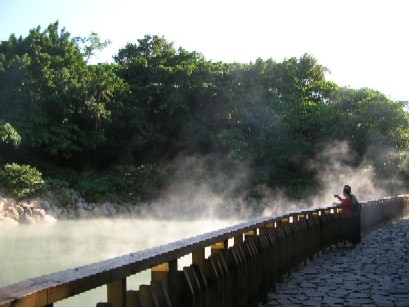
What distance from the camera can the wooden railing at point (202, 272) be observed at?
2.55m

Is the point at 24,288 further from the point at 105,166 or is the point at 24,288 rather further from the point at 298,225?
the point at 105,166

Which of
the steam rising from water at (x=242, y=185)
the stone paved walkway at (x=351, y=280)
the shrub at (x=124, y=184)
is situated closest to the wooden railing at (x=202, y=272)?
the stone paved walkway at (x=351, y=280)

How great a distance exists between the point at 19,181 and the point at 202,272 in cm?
2827

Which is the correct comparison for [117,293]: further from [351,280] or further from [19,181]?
[19,181]

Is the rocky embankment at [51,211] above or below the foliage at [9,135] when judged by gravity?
below

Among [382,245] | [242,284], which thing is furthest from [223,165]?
[242,284]

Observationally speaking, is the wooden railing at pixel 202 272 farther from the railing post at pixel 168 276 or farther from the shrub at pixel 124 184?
the shrub at pixel 124 184

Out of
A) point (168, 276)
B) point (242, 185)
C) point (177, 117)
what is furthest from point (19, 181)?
point (168, 276)

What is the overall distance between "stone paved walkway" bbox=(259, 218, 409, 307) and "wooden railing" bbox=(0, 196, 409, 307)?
0.25 metres

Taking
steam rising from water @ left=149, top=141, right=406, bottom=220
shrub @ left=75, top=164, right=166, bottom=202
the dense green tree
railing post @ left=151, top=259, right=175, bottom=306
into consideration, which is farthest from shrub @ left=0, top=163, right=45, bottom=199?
railing post @ left=151, top=259, right=175, bottom=306

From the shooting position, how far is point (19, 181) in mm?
30953

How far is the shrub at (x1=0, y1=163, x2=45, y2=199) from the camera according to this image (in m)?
30.5

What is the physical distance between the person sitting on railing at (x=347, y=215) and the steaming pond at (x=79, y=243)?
477 centimetres

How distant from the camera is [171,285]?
12.5 feet
